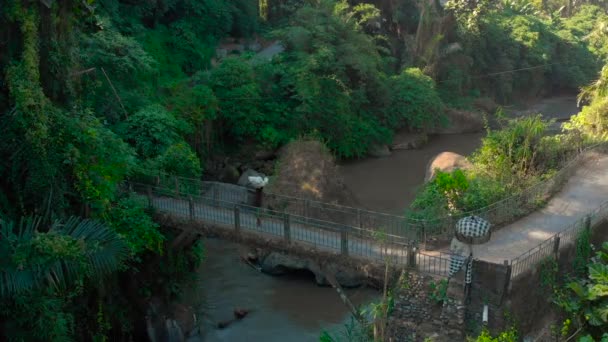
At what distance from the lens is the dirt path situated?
15.1 metres

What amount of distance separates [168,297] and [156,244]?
224 centimetres

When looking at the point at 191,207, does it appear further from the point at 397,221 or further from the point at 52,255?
the point at 52,255

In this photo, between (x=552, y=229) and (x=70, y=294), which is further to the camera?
(x=552, y=229)

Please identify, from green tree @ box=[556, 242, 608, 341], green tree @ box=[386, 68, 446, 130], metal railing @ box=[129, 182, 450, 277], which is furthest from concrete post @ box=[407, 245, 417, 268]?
green tree @ box=[386, 68, 446, 130]

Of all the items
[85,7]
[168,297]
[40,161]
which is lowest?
[168,297]

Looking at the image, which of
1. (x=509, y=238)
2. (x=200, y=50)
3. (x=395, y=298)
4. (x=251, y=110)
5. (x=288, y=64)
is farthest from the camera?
(x=200, y=50)

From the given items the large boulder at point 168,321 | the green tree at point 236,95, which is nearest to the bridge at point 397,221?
the large boulder at point 168,321

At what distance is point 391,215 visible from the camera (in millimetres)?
16375

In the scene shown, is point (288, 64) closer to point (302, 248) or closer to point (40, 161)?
point (302, 248)

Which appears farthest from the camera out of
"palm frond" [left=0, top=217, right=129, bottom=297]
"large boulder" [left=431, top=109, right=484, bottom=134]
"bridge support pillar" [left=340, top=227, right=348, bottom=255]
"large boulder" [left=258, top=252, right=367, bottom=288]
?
"large boulder" [left=431, top=109, right=484, bottom=134]

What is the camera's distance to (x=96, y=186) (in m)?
14.0

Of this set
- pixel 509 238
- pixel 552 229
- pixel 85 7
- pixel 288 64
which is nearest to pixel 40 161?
pixel 85 7

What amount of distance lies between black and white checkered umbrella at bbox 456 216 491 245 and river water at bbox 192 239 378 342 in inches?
204

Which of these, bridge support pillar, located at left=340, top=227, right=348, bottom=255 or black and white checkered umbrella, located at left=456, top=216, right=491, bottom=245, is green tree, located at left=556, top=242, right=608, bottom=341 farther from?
bridge support pillar, located at left=340, top=227, right=348, bottom=255
